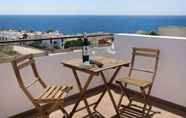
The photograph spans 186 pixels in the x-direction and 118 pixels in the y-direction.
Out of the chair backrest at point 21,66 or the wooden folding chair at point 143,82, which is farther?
the wooden folding chair at point 143,82

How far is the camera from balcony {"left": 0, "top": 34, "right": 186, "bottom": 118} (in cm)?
302

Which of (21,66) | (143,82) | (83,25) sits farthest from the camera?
(83,25)

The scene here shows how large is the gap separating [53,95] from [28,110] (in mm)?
1005

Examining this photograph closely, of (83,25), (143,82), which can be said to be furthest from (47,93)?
(83,25)

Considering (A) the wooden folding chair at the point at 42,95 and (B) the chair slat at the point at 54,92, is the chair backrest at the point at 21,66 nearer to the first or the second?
(A) the wooden folding chair at the point at 42,95

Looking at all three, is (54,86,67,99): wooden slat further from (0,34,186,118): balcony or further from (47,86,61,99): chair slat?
(0,34,186,118): balcony

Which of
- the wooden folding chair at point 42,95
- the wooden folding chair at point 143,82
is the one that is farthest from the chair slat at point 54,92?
the wooden folding chair at point 143,82

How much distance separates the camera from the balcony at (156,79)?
3.02 metres

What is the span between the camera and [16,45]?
3104 mm

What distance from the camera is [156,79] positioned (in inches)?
144

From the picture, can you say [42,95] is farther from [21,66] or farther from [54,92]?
[21,66]
